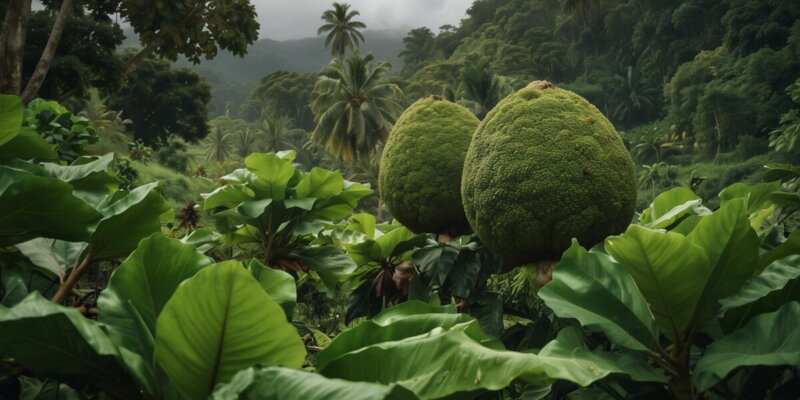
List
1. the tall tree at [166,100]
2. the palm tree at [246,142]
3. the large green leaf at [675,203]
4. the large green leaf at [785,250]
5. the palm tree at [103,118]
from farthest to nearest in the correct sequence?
the palm tree at [246,142], the tall tree at [166,100], the palm tree at [103,118], the large green leaf at [675,203], the large green leaf at [785,250]

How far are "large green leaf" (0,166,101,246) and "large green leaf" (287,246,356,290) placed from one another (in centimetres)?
128

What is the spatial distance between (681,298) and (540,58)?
4997 centimetres

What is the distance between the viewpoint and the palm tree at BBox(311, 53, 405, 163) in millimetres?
25984

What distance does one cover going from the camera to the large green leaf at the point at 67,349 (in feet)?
2.23

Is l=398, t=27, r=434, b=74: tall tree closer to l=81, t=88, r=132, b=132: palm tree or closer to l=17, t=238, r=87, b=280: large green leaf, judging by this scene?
l=81, t=88, r=132, b=132: palm tree

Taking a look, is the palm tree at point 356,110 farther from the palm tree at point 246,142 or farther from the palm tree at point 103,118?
the palm tree at point 246,142

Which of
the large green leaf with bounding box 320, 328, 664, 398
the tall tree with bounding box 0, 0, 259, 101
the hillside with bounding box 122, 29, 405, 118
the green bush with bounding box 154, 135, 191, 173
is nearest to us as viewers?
the large green leaf with bounding box 320, 328, 664, 398

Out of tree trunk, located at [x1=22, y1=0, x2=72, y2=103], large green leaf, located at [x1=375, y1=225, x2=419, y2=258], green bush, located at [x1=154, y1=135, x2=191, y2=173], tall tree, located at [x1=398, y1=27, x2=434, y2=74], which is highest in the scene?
tall tree, located at [x1=398, y1=27, x2=434, y2=74]

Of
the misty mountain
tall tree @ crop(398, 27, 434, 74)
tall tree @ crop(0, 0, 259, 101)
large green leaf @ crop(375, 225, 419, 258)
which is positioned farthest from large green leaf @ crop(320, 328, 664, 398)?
the misty mountain

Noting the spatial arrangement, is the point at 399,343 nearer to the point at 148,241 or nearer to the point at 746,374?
the point at 148,241

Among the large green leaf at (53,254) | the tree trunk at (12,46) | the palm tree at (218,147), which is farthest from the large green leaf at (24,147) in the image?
the palm tree at (218,147)

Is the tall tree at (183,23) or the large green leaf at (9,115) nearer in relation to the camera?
the large green leaf at (9,115)

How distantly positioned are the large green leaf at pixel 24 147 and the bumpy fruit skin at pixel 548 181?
164 centimetres

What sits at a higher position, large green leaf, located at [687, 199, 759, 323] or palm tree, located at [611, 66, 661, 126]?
large green leaf, located at [687, 199, 759, 323]
